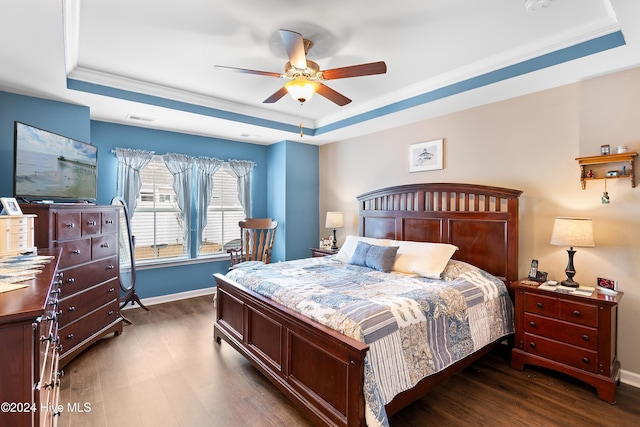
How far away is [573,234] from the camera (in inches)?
101

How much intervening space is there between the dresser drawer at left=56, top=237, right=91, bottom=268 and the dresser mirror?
1082mm

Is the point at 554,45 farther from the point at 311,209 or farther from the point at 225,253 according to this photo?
the point at 225,253

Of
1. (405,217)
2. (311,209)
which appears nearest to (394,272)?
(405,217)

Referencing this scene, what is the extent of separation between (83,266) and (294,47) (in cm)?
270

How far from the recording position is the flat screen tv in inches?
99.6

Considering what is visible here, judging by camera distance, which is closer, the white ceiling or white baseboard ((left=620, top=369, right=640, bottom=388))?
the white ceiling

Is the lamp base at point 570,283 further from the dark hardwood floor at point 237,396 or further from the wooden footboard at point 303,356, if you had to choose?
the wooden footboard at point 303,356

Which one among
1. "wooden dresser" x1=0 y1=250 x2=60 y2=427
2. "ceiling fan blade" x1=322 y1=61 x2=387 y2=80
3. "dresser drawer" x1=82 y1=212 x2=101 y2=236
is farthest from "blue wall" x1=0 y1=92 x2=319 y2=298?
"wooden dresser" x1=0 y1=250 x2=60 y2=427

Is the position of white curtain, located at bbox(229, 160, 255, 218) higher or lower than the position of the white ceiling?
lower

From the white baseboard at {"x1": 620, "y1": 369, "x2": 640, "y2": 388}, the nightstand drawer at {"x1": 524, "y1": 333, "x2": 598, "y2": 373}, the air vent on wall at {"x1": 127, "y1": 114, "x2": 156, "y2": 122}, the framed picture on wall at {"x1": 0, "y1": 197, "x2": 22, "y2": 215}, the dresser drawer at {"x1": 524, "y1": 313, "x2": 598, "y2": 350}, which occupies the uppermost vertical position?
the air vent on wall at {"x1": 127, "y1": 114, "x2": 156, "y2": 122}

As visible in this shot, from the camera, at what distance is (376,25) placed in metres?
2.36

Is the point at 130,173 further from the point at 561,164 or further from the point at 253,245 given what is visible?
the point at 561,164

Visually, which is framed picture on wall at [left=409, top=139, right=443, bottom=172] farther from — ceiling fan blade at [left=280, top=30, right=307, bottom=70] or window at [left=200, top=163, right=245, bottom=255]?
window at [left=200, top=163, right=245, bottom=255]

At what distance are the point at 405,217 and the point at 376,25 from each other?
224cm
